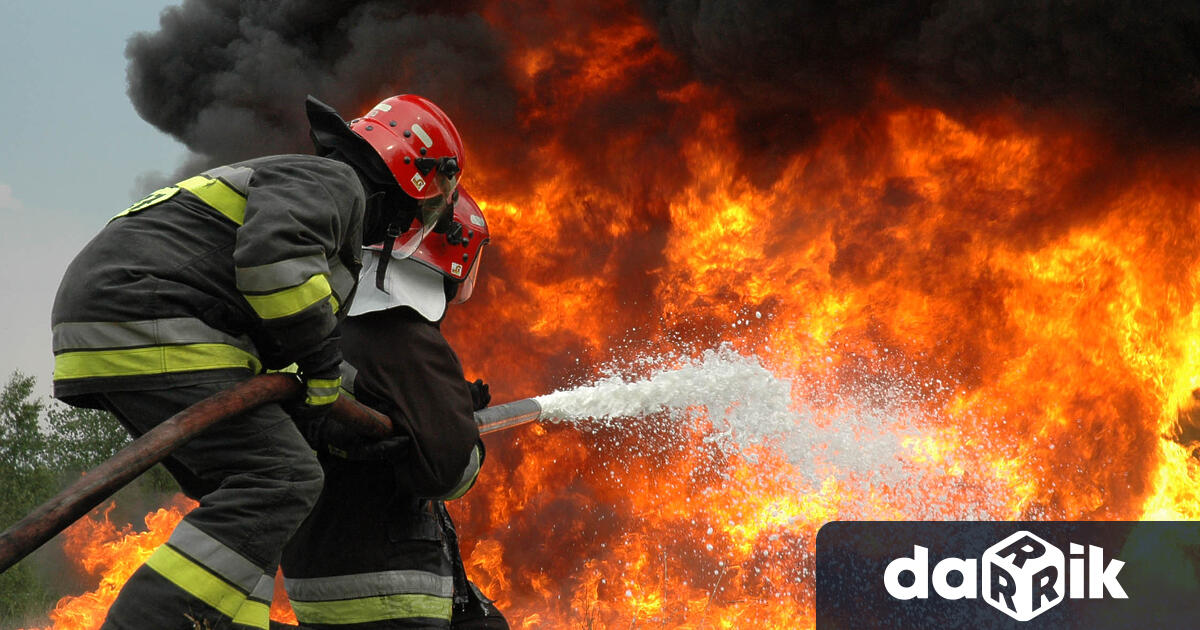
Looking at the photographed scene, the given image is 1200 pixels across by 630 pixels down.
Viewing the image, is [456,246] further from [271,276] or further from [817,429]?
[817,429]

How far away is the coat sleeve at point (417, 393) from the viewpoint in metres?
3.65

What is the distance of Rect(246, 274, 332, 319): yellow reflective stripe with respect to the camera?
110 inches

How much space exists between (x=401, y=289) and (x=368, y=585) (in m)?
1.11

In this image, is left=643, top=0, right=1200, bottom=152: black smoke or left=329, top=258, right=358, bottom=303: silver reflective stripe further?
left=643, top=0, right=1200, bottom=152: black smoke

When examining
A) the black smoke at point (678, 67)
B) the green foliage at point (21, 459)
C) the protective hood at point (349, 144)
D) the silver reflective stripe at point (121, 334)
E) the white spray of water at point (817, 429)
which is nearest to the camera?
the silver reflective stripe at point (121, 334)

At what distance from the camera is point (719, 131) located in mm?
9367

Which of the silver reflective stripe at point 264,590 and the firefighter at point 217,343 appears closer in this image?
the firefighter at point 217,343

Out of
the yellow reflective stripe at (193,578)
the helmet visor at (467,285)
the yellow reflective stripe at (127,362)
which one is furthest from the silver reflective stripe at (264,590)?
the helmet visor at (467,285)

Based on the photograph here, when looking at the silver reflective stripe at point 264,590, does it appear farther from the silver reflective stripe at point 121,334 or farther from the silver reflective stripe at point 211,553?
the silver reflective stripe at point 121,334

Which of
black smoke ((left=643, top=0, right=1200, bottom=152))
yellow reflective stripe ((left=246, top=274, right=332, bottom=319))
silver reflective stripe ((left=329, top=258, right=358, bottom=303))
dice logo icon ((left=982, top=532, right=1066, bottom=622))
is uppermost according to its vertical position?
black smoke ((left=643, top=0, right=1200, bottom=152))

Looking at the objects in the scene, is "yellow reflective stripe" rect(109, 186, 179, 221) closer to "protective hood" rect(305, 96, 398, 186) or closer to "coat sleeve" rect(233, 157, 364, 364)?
"coat sleeve" rect(233, 157, 364, 364)

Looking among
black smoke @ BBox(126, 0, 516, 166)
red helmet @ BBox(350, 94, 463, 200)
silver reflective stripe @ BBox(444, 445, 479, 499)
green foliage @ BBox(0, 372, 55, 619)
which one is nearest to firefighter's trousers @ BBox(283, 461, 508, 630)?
silver reflective stripe @ BBox(444, 445, 479, 499)

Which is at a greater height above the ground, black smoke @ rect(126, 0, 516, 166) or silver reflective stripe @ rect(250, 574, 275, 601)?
black smoke @ rect(126, 0, 516, 166)

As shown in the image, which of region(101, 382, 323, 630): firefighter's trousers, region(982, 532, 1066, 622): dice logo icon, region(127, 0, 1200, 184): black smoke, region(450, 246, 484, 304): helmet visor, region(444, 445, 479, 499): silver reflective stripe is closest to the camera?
region(101, 382, 323, 630): firefighter's trousers
